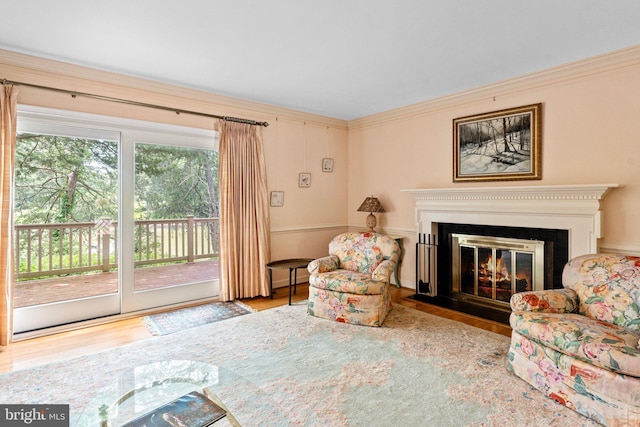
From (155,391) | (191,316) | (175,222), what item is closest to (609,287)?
(155,391)

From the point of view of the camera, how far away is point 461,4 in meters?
2.24

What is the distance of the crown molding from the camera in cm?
296

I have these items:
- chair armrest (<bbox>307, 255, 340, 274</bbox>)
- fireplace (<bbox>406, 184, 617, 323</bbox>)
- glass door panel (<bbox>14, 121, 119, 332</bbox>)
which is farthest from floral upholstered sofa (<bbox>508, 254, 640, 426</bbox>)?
glass door panel (<bbox>14, 121, 119, 332</bbox>)

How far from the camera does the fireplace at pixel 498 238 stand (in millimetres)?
3197

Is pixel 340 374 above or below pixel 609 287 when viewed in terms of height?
below

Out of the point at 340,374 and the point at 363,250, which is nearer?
the point at 340,374

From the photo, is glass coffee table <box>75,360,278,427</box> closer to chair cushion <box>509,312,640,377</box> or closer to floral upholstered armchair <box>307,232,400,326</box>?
floral upholstered armchair <box>307,232,400,326</box>

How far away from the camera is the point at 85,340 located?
10.1 feet

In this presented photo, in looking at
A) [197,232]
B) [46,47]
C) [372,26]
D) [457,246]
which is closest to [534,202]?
[457,246]

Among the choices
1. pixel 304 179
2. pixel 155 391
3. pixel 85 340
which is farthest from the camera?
pixel 304 179

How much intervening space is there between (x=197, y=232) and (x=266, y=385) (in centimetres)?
241

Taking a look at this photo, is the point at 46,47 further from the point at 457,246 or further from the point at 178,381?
the point at 457,246

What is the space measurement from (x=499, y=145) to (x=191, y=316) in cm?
389

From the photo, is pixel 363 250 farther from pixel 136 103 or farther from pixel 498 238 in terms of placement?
pixel 136 103
